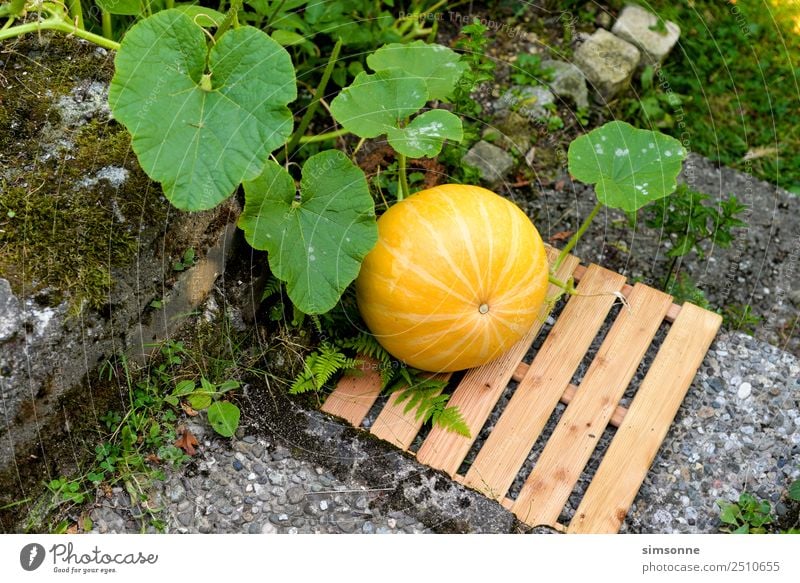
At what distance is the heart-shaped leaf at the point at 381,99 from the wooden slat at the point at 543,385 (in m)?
1.08

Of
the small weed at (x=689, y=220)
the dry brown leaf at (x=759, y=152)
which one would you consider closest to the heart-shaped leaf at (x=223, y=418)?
the small weed at (x=689, y=220)

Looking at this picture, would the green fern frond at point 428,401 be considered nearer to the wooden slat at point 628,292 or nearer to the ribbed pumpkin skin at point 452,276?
the ribbed pumpkin skin at point 452,276

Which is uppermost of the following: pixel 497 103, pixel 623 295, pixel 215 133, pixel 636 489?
pixel 215 133

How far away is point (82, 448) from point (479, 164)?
2.15 metres

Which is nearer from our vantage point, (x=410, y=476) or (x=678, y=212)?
(x=410, y=476)

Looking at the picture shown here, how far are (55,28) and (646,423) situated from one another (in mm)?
2611

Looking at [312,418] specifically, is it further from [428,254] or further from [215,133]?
[215,133]

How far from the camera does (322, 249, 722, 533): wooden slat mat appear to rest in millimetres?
3127

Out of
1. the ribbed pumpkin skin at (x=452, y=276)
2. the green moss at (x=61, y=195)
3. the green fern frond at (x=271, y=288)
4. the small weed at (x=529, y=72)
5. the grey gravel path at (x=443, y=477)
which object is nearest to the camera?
the green moss at (x=61, y=195)

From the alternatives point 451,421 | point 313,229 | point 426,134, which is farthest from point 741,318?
point 313,229

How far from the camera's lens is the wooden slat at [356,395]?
10.7 feet

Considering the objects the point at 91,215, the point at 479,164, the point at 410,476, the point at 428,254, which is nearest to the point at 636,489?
the point at 410,476

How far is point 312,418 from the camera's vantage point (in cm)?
319

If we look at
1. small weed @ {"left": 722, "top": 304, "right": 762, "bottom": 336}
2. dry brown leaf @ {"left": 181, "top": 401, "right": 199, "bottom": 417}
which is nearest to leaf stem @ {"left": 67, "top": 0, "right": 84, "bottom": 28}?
dry brown leaf @ {"left": 181, "top": 401, "right": 199, "bottom": 417}
